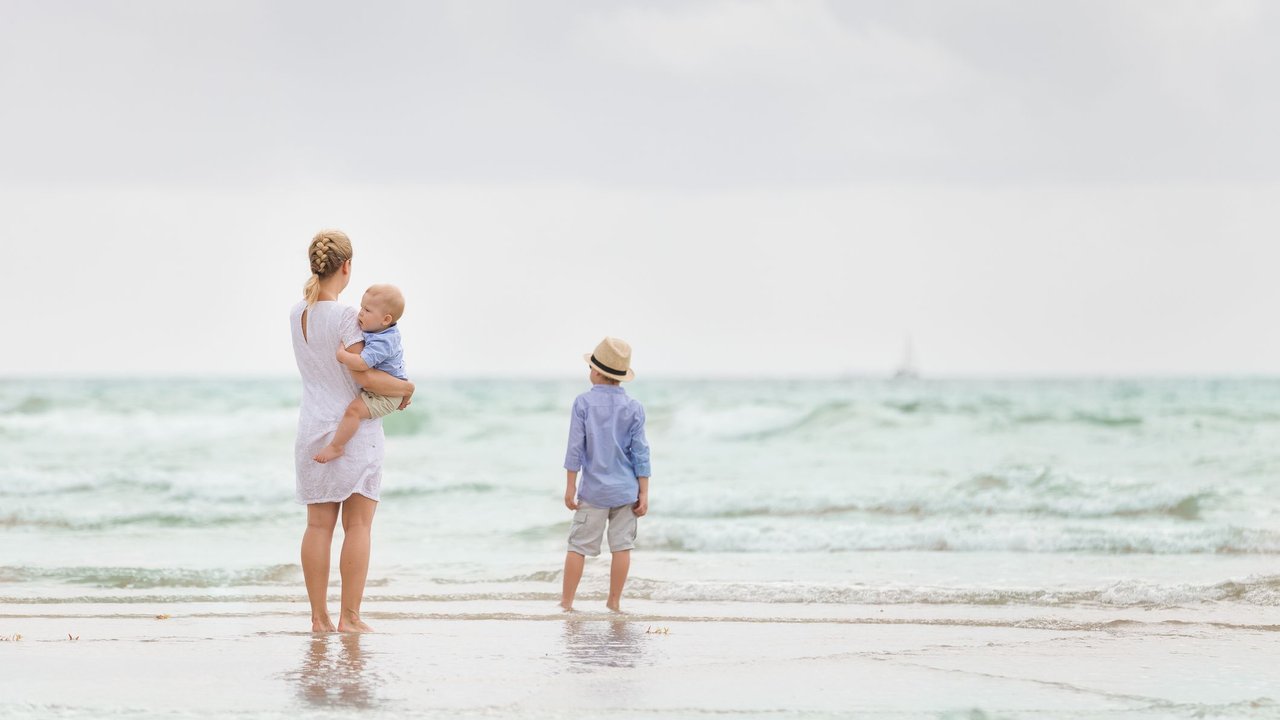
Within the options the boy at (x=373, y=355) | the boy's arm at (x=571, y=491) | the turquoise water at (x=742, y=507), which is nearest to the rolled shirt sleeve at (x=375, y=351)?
the boy at (x=373, y=355)

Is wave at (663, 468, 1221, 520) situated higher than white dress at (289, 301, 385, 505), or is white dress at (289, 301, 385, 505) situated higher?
white dress at (289, 301, 385, 505)

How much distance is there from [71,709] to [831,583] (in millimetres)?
4533

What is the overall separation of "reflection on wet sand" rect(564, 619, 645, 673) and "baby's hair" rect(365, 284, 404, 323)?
1.46 metres

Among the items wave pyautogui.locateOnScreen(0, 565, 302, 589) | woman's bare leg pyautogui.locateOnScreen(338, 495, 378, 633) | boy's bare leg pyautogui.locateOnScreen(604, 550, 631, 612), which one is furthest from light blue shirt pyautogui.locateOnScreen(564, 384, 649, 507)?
wave pyautogui.locateOnScreen(0, 565, 302, 589)

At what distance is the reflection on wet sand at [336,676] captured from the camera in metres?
3.97

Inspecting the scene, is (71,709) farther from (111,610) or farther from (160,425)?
(160,425)

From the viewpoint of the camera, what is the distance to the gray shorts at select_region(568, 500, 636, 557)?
6.56m

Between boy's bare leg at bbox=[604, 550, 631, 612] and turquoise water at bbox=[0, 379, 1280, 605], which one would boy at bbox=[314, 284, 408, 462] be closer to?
boy's bare leg at bbox=[604, 550, 631, 612]

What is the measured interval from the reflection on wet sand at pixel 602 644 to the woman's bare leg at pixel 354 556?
865mm

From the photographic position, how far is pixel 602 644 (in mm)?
5188

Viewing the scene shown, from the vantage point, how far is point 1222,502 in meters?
13.0

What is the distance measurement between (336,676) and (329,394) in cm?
122

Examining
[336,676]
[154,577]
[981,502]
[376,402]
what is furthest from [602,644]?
[981,502]

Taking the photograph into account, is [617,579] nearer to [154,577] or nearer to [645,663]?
[645,663]
